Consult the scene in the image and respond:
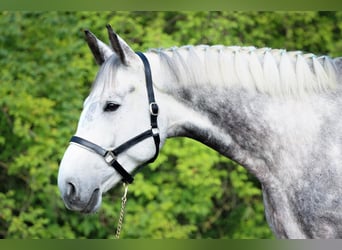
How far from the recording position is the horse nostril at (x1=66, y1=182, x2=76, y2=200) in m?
2.14

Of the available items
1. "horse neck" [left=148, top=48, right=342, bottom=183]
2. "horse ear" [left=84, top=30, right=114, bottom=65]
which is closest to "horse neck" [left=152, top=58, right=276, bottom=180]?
"horse neck" [left=148, top=48, right=342, bottom=183]

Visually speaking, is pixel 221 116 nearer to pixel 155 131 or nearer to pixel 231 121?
pixel 231 121

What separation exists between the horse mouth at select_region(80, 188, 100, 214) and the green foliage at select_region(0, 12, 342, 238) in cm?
258

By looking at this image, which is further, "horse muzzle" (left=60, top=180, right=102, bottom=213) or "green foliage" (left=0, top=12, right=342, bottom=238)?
"green foliage" (left=0, top=12, right=342, bottom=238)

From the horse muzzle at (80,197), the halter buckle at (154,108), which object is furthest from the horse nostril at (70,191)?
the halter buckle at (154,108)

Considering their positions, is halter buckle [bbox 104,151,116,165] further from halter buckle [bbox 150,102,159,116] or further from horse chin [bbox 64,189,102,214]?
halter buckle [bbox 150,102,159,116]

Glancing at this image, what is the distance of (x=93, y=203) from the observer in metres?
2.21

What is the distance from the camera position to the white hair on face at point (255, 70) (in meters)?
2.25

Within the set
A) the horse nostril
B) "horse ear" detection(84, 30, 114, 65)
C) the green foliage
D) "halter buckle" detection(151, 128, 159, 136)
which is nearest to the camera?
the horse nostril

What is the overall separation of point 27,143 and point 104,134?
3.07 metres

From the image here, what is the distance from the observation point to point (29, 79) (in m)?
4.89

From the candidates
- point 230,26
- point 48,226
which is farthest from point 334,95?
point 48,226

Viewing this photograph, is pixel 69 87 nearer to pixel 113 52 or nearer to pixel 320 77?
pixel 113 52

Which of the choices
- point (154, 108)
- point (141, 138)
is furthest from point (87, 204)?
point (154, 108)
